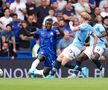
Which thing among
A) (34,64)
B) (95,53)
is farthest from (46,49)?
(95,53)

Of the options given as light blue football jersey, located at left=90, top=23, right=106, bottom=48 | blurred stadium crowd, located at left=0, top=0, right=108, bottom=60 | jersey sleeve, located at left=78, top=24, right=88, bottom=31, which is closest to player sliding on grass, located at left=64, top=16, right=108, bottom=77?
light blue football jersey, located at left=90, top=23, right=106, bottom=48

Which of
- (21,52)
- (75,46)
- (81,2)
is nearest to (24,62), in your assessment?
(21,52)

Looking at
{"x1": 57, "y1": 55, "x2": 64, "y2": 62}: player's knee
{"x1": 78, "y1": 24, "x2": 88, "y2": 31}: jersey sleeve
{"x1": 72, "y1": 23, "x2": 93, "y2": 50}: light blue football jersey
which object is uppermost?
{"x1": 78, "y1": 24, "x2": 88, "y2": 31}: jersey sleeve

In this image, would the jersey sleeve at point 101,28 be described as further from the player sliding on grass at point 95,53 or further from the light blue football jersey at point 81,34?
the light blue football jersey at point 81,34

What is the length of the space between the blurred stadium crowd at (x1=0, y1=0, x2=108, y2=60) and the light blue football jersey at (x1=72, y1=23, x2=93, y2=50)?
627 millimetres

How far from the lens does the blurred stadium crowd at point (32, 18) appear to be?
14914 millimetres

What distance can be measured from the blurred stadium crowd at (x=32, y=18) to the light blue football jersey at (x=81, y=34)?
2.06ft

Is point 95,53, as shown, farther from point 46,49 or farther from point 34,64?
point 34,64

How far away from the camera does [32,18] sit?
15.5 metres

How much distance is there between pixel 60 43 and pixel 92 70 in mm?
1222

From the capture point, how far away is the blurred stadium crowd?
14914 mm

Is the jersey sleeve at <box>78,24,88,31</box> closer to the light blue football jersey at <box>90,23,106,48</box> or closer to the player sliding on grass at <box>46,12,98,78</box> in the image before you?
the player sliding on grass at <box>46,12,98,78</box>

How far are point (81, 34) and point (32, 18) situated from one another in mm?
2007

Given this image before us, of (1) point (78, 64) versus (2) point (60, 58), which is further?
(1) point (78, 64)
